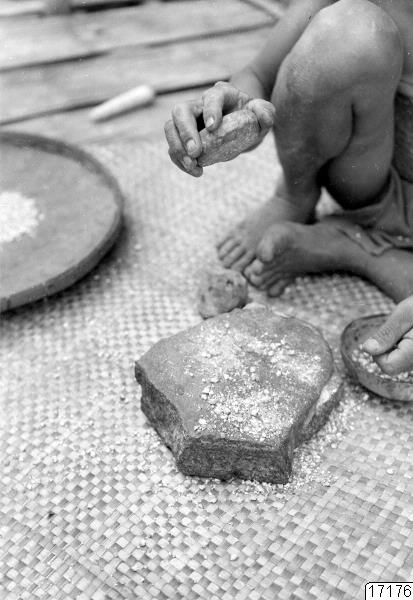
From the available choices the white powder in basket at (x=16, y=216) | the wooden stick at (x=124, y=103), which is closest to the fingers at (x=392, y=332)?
the white powder in basket at (x=16, y=216)

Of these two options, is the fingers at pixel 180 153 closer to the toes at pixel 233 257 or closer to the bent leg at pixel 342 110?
the bent leg at pixel 342 110

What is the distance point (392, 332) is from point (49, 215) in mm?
910

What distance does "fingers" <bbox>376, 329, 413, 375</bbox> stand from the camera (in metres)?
1.18

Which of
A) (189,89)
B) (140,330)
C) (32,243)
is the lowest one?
(189,89)

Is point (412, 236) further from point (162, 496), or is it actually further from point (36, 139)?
point (36, 139)

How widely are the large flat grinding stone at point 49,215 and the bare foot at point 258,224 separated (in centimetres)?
27

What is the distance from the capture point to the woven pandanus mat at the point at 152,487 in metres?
1.03

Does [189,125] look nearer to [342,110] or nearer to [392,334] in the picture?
[342,110]

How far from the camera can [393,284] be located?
1490mm

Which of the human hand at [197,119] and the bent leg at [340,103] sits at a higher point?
the human hand at [197,119]

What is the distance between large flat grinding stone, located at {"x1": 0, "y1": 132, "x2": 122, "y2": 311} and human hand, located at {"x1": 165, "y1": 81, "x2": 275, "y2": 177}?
0.44 metres

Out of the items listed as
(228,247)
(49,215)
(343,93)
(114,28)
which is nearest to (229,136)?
(343,93)

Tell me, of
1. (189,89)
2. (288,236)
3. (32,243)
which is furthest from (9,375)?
(189,89)

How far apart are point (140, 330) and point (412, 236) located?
633 mm
